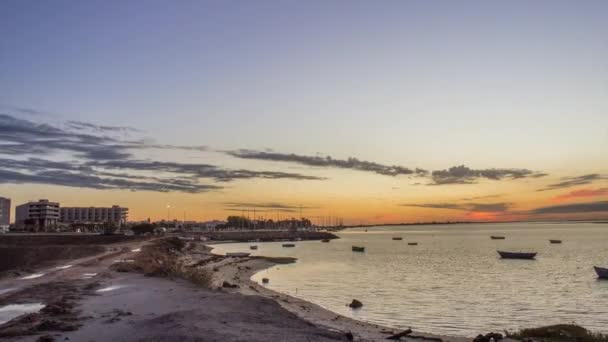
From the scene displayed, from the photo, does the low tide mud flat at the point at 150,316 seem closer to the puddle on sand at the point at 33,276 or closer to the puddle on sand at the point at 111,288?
the puddle on sand at the point at 111,288

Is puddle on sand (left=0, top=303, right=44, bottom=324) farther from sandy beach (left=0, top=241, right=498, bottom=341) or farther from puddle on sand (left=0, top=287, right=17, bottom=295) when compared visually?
puddle on sand (left=0, top=287, right=17, bottom=295)

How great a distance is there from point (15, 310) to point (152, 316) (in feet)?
22.0

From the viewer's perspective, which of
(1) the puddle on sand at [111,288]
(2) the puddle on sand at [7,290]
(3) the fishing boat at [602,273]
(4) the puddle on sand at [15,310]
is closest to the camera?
(4) the puddle on sand at [15,310]

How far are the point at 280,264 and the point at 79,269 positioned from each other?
47392mm

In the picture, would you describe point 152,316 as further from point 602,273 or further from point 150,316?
point 602,273

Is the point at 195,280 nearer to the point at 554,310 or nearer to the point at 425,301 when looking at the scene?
the point at 425,301

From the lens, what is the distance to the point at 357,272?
7119cm

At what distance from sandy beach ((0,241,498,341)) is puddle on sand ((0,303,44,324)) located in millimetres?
553

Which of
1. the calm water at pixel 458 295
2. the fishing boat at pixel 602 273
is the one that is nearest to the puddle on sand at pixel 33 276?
the calm water at pixel 458 295

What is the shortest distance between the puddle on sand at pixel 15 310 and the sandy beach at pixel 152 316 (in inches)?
21.8

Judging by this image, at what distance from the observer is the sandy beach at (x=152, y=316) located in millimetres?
16781

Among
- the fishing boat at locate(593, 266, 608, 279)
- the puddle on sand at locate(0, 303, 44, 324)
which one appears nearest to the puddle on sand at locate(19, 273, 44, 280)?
the puddle on sand at locate(0, 303, 44, 324)

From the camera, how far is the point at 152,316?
793 inches

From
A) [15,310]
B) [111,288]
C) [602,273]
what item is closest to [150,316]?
[15,310]
